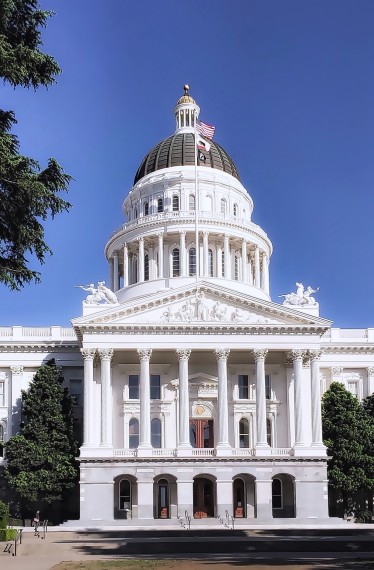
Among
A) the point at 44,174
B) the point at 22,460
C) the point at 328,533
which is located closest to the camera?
the point at 44,174

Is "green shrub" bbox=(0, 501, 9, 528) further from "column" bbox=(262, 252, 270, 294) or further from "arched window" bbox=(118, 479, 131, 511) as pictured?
"column" bbox=(262, 252, 270, 294)

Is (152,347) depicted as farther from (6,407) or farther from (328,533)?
(328,533)

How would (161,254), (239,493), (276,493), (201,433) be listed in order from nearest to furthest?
(239,493), (276,493), (201,433), (161,254)

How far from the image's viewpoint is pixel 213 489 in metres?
68.1

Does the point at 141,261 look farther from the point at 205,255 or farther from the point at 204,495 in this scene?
the point at 204,495

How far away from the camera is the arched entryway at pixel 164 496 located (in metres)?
66.7

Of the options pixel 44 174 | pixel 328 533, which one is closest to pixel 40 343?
pixel 328 533

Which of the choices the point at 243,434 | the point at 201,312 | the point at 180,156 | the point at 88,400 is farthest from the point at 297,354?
the point at 180,156

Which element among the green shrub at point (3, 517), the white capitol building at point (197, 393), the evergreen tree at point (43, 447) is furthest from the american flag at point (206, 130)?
the green shrub at point (3, 517)

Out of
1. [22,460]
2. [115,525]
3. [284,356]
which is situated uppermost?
[284,356]

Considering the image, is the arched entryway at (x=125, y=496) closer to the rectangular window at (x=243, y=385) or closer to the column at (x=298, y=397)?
the rectangular window at (x=243, y=385)

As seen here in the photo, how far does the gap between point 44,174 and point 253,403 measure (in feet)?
158

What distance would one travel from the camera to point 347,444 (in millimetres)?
68562

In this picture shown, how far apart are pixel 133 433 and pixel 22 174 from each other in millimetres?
47834
